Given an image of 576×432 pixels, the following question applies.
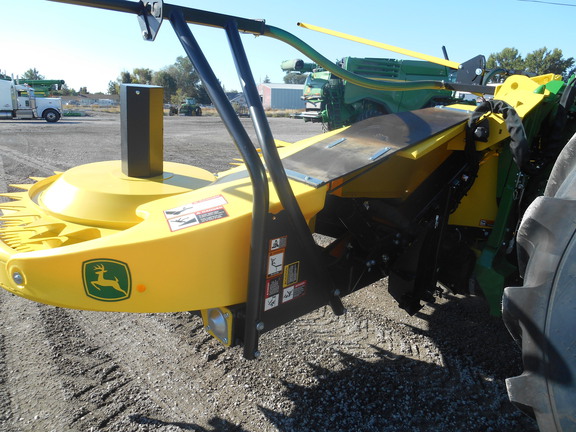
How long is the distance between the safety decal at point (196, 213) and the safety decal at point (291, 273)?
0.35 metres

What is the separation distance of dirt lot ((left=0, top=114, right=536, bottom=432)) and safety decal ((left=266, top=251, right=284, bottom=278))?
77 centimetres

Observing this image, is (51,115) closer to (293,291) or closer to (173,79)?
(293,291)

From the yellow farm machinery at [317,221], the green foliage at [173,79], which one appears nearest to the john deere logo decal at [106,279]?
the yellow farm machinery at [317,221]

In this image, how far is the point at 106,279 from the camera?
148 centimetres

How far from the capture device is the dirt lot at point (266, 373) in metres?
1.92

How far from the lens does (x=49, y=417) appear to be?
6.15 ft

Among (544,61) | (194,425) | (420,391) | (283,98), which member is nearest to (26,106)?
(194,425)

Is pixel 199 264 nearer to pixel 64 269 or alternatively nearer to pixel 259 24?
pixel 64 269

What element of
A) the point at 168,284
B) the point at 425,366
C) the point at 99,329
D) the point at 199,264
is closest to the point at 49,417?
the point at 99,329

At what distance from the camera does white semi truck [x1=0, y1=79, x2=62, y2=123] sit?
2069cm

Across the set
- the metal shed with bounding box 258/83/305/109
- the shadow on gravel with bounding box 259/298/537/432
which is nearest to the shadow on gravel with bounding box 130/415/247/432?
the shadow on gravel with bounding box 259/298/537/432

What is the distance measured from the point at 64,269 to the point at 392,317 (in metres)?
2.08

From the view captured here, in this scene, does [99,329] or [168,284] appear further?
[99,329]

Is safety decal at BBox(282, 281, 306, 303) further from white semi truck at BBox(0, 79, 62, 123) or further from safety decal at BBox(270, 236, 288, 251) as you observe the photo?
white semi truck at BBox(0, 79, 62, 123)
